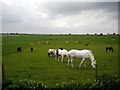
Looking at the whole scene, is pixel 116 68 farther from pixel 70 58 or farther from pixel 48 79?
pixel 48 79

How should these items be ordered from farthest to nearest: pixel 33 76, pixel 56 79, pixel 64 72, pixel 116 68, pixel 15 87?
pixel 116 68
pixel 64 72
pixel 33 76
pixel 56 79
pixel 15 87

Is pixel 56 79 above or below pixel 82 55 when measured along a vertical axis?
below

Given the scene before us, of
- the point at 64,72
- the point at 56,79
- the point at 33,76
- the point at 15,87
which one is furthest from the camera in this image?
the point at 64,72

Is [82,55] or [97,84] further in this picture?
[82,55]

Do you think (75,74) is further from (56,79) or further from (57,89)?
(57,89)

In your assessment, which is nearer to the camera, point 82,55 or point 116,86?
point 116,86

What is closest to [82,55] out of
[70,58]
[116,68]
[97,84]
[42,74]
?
[70,58]

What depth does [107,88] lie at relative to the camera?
13.1m

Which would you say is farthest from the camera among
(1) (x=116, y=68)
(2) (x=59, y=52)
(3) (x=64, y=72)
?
(2) (x=59, y=52)

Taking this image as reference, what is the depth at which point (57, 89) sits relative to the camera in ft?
43.2

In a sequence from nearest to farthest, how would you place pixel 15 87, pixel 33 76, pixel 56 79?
pixel 15 87
pixel 56 79
pixel 33 76

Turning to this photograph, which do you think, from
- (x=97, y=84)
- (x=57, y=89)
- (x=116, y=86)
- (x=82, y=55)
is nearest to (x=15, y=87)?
(x=57, y=89)

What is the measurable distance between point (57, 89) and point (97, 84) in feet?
7.08

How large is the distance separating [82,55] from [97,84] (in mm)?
11094
